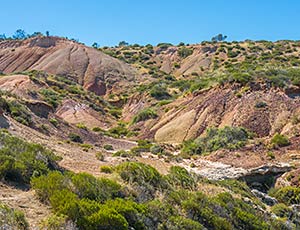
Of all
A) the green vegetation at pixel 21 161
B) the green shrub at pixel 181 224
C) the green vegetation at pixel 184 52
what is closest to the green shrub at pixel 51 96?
the green vegetation at pixel 21 161

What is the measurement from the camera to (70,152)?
20.8 metres

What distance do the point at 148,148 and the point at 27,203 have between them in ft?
66.1

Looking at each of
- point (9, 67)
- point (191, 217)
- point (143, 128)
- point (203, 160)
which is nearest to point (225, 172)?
point (203, 160)

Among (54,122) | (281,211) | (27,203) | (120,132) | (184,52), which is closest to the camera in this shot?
(27,203)

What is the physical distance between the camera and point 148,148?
29812 millimetres

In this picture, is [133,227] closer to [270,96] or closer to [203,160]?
[203,160]

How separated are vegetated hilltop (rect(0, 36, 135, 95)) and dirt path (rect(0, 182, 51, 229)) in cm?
6084

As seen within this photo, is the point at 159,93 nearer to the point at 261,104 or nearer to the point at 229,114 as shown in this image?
the point at 229,114

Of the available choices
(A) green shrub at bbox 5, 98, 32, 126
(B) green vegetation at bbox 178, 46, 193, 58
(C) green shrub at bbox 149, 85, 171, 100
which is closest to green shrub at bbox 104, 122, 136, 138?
(C) green shrub at bbox 149, 85, 171, 100

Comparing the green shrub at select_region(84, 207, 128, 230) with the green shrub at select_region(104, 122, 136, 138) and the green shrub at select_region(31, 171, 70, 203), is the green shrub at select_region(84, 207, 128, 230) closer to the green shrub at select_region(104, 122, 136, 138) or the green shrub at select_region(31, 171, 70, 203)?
the green shrub at select_region(31, 171, 70, 203)

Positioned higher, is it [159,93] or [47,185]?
[159,93]

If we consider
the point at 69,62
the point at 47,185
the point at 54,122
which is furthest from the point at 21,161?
the point at 69,62

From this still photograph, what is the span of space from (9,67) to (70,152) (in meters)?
66.3

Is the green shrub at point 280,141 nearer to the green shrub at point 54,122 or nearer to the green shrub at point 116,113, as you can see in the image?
the green shrub at point 54,122
